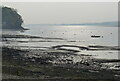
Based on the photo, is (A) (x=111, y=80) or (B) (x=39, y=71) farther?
(B) (x=39, y=71)

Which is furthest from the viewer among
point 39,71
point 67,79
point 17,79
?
point 39,71

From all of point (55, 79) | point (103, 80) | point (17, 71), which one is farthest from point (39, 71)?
point (103, 80)

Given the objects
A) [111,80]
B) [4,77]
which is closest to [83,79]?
[111,80]

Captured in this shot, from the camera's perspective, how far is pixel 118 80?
97.4ft

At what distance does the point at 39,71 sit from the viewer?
3200 cm

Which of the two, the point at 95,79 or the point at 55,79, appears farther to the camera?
the point at 95,79

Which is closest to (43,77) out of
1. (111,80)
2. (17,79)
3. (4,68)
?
(17,79)

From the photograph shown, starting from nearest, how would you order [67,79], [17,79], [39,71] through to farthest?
[17,79] → [67,79] → [39,71]

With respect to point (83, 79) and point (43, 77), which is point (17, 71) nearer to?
point (43, 77)

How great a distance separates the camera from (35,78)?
89.4ft

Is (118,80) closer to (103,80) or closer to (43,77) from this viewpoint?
(103,80)

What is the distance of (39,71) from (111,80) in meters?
8.79

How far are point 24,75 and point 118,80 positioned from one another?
10.7 meters

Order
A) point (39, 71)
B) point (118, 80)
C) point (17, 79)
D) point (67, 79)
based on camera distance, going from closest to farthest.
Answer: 1. point (17, 79)
2. point (67, 79)
3. point (118, 80)
4. point (39, 71)
